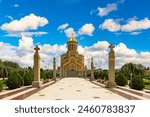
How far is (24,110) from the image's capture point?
8.60m

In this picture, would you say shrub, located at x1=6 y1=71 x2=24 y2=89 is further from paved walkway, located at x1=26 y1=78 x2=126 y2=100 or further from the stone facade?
the stone facade

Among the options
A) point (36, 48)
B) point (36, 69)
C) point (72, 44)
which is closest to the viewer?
point (36, 69)

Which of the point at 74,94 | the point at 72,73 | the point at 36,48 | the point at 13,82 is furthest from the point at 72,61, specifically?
the point at 74,94

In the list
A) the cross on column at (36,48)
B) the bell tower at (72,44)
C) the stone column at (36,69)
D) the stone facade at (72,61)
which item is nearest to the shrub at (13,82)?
the stone column at (36,69)

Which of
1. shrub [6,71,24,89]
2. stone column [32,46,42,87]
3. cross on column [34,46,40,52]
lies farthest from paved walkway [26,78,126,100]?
cross on column [34,46,40,52]

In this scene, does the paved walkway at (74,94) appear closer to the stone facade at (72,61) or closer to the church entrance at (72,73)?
the church entrance at (72,73)

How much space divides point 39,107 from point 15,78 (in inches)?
502

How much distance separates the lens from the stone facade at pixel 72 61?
8006cm

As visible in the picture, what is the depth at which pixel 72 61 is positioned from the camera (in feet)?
277

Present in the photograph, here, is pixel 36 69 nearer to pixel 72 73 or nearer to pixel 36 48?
pixel 36 48

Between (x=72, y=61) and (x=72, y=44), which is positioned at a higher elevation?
(x=72, y=44)

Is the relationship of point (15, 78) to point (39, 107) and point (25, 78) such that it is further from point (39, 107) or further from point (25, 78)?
point (39, 107)

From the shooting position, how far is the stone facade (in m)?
80.1

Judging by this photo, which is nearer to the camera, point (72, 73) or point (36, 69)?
point (36, 69)
